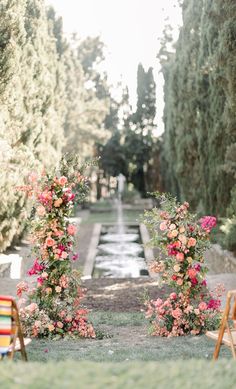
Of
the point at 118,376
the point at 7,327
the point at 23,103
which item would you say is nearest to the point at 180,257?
the point at 7,327

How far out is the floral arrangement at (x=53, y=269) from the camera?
20.9 ft

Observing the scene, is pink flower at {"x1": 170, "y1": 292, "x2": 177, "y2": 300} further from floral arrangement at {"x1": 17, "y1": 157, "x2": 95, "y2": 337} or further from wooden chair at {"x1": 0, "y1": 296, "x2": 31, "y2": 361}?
wooden chair at {"x1": 0, "y1": 296, "x2": 31, "y2": 361}

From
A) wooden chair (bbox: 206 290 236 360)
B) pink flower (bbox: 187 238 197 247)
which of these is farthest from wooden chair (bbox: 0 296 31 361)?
pink flower (bbox: 187 238 197 247)

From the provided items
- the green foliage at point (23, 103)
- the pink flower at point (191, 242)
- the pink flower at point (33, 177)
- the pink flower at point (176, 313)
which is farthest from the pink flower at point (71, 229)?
the green foliage at point (23, 103)

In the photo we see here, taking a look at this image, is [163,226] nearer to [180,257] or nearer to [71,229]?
[180,257]

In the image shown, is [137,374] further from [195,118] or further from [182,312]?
[195,118]

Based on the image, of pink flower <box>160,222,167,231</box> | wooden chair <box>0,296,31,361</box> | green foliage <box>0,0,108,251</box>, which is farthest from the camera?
green foliage <box>0,0,108,251</box>

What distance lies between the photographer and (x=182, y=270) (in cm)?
645

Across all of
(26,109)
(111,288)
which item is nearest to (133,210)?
(26,109)

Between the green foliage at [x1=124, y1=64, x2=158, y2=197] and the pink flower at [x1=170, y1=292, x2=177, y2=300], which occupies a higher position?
the green foliage at [x1=124, y1=64, x2=158, y2=197]

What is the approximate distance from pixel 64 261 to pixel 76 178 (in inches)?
38.8

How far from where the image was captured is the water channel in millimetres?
13844

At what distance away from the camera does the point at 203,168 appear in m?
16.9

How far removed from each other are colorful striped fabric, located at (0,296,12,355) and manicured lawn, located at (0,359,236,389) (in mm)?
1309
